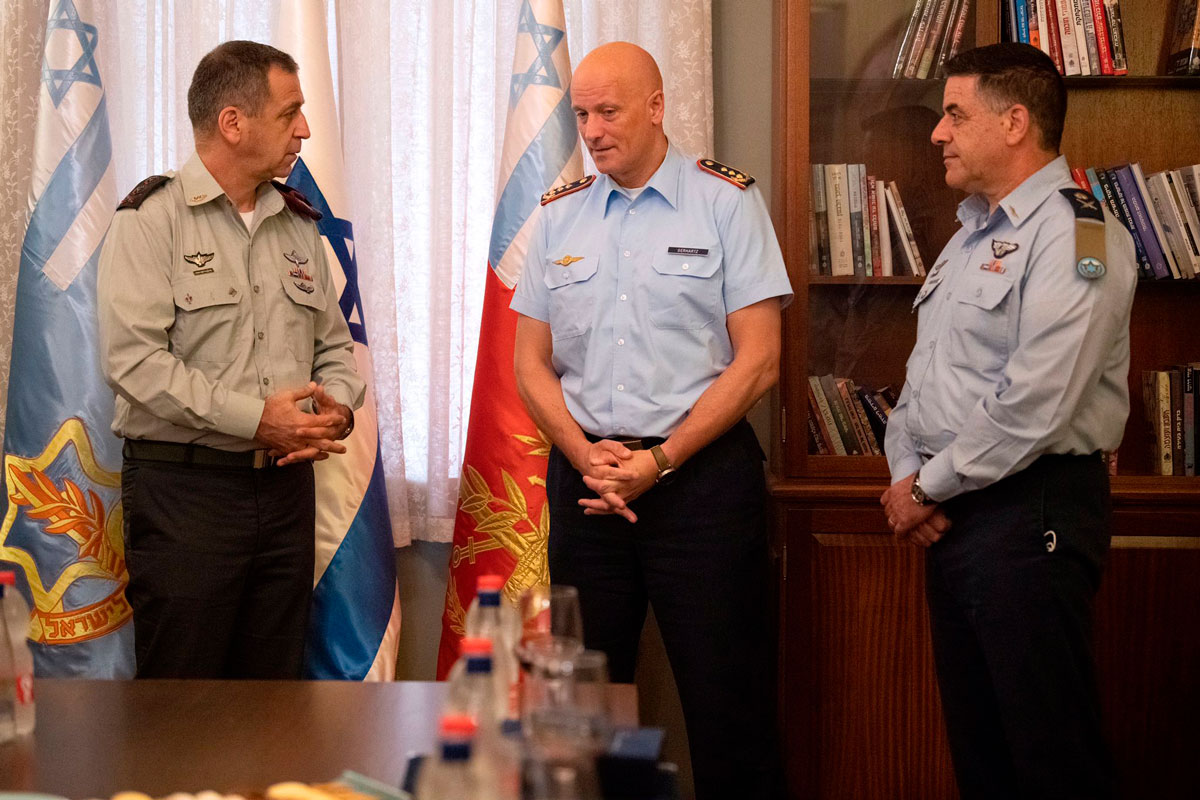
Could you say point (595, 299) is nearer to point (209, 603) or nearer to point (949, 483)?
point (949, 483)

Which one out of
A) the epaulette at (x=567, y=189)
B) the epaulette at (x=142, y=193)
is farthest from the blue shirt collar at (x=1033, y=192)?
the epaulette at (x=142, y=193)

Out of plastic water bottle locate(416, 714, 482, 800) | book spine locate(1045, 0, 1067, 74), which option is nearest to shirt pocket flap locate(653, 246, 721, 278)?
book spine locate(1045, 0, 1067, 74)

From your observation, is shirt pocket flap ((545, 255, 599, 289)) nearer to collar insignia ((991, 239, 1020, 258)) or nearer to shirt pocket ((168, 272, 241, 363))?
shirt pocket ((168, 272, 241, 363))

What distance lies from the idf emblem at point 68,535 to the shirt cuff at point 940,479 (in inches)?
67.6

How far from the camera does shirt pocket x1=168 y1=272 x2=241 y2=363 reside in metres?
2.13

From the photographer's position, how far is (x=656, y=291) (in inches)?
86.6

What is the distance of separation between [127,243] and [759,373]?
4.22 feet

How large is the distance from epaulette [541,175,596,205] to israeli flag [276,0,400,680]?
53cm

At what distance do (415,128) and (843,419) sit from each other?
1.36 meters

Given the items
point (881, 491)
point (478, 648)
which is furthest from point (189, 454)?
point (881, 491)

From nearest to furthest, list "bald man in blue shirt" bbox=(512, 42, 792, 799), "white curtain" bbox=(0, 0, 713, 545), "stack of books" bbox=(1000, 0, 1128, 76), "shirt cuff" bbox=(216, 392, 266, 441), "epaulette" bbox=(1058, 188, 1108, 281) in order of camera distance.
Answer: "epaulette" bbox=(1058, 188, 1108, 281)
"shirt cuff" bbox=(216, 392, 266, 441)
"bald man in blue shirt" bbox=(512, 42, 792, 799)
"stack of books" bbox=(1000, 0, 1128, 76)
"white curtain" bbox=(0, 0, 713, 545)

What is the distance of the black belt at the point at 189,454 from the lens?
213 cm

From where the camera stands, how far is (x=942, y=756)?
2477 millimetres

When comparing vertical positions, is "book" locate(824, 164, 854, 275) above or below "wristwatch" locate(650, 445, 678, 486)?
above
